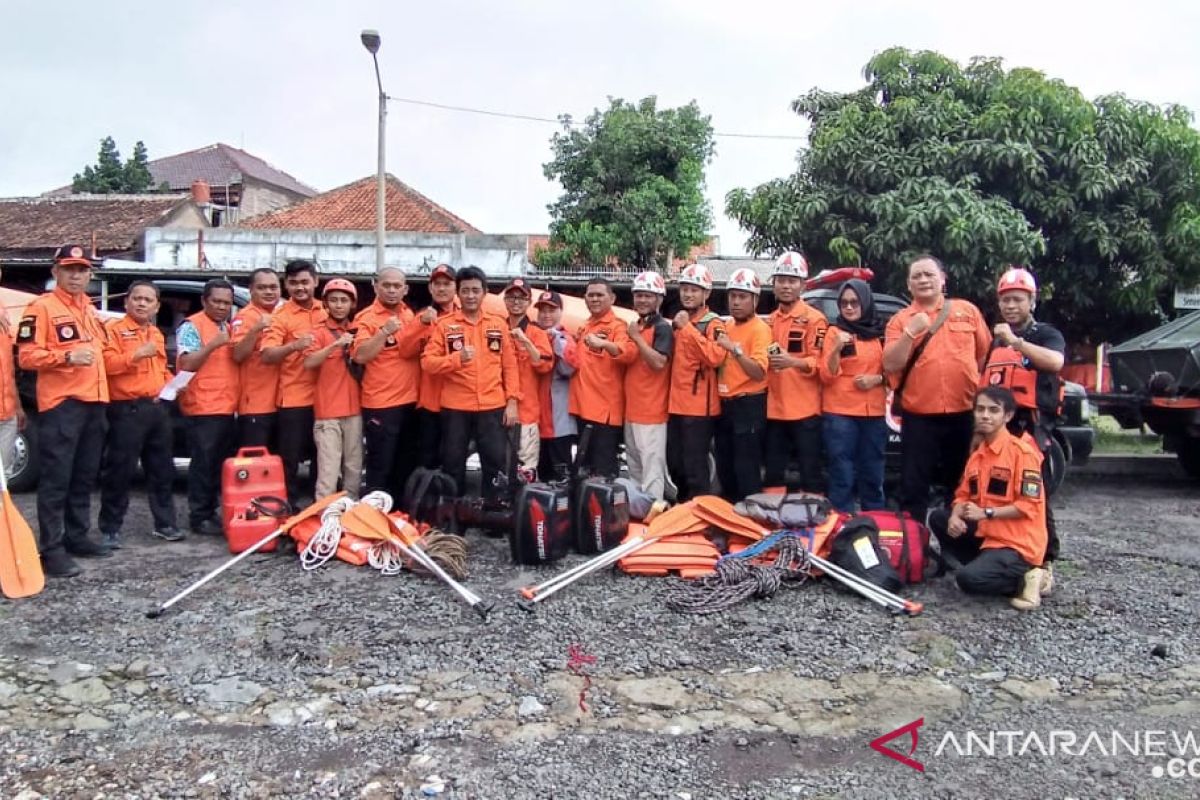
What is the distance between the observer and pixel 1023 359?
199 inches

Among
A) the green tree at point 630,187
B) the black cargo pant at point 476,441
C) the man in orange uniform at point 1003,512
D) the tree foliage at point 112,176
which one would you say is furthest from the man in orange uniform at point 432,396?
the tree foliage at point 112,176

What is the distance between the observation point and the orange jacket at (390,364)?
5906 mm

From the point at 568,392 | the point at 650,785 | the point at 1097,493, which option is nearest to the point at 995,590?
the point at 650,785

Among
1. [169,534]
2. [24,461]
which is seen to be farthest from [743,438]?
[24,461]

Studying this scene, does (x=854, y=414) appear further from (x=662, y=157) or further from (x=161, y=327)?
(x=662, y=157)

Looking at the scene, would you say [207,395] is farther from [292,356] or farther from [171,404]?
[171,404]

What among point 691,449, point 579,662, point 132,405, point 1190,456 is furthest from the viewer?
point 1190,456

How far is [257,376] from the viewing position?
19.4 ft

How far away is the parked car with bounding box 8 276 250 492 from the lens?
687 centimetres

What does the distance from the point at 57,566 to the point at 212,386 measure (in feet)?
4.71

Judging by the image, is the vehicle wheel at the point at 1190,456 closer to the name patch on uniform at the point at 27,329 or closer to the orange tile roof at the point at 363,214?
the name patch on uniform at the point at 27,329

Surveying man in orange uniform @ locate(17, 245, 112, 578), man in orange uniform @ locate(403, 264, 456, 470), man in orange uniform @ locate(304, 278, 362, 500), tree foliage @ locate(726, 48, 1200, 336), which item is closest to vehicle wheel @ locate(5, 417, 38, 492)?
man in orange uniform @ locate(17, 245, 112, 578)

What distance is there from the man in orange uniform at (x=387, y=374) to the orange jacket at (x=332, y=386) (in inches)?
4.1

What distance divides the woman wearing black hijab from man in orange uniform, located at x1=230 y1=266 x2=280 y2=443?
368 cm
